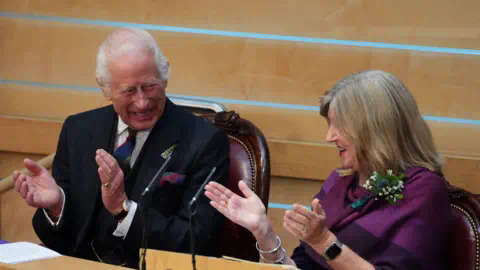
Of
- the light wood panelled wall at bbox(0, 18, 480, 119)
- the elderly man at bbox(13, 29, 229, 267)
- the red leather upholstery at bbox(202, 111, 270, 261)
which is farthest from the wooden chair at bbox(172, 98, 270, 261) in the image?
the light wood panelled wall at bbox(0, 18, 480, 119)

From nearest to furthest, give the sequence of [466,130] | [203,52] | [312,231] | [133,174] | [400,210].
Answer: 1. [312,231]
2. [400,210]
3. [133,174]
4. [466,130]
5. [203,52]

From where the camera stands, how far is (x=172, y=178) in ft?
8.59

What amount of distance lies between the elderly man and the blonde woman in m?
0.42

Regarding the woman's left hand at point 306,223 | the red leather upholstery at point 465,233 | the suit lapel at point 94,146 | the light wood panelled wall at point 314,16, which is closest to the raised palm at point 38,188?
the suit lapel at point 94,146

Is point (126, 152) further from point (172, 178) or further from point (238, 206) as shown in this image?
point (238, 206)

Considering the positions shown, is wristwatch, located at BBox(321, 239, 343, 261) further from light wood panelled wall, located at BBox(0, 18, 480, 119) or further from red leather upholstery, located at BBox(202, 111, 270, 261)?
light wood panelled wall, located at BBox(0, 18, 480, 119)

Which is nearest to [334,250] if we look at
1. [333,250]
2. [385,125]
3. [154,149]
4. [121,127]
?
[333,250]

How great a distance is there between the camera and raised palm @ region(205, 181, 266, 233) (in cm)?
218

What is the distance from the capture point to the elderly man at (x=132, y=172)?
2523 millimetres

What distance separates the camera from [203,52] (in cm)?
364

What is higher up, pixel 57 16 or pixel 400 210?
pixel 57 16

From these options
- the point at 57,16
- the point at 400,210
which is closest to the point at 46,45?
the point at 57,16

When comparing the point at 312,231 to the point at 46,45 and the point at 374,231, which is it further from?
the point at 46,45

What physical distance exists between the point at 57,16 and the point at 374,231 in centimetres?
231
